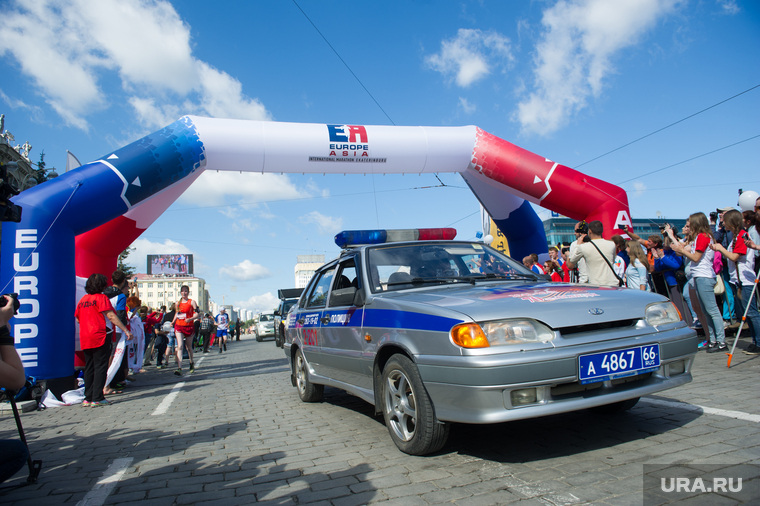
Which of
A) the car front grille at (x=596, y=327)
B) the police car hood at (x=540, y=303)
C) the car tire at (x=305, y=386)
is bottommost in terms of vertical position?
the car tire at (x=305, y=386)

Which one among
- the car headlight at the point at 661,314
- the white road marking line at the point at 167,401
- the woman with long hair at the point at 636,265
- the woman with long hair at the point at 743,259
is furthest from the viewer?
the woman with long hair at the point at 636,265

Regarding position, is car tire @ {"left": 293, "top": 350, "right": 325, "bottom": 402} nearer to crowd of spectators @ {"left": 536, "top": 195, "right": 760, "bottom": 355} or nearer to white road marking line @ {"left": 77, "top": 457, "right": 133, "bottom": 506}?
white road marking line @ {"left": 77, "top": 457, "right": 133, "bottom": 506}

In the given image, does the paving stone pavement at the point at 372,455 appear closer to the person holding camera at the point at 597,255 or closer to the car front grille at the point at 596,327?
the car front grille at the point at 596,327

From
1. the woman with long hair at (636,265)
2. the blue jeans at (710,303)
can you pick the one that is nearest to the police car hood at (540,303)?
the blue jeans at (710,303)

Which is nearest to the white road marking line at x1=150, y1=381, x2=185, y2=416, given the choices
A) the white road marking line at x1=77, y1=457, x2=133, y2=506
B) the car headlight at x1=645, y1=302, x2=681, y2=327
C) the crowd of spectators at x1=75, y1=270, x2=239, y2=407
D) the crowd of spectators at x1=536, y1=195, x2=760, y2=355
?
the crowd of spectators at x1=75, y1=270, x2=239, y2=407

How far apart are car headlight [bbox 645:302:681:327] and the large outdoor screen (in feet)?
272

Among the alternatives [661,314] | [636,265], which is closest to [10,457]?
[661,314]

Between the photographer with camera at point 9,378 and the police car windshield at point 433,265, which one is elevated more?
the police car windshield at point 433,265

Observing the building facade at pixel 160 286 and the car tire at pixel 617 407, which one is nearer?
the car tire at pixel 617 407

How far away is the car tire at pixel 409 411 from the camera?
3211mm

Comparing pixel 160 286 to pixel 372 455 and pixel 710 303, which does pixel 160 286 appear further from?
pixel 372 455

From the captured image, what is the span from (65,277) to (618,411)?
7561mm

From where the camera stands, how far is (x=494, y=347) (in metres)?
2.92

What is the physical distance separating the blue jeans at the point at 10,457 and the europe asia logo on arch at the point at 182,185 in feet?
16.7
